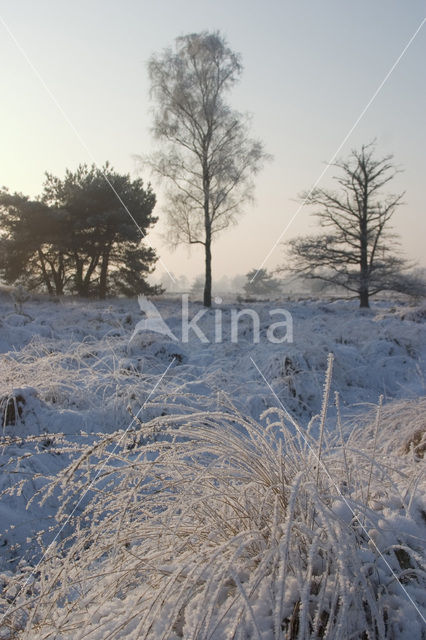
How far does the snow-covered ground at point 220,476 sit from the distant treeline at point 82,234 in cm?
1077

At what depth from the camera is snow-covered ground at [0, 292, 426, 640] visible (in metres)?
1.34

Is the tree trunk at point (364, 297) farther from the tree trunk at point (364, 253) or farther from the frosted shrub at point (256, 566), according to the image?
the frosted shrub at point (256, 566)

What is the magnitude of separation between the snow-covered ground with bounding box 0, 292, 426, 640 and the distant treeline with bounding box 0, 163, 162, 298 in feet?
35.3

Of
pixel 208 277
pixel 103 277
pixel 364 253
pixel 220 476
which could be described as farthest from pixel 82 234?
pixel 220 476

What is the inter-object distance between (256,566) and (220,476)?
355 millimetres

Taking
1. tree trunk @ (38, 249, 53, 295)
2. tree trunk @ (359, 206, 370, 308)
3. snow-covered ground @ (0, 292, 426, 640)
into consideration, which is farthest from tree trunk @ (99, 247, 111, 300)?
snow-covered ground @ (0, 292, 426, 640)

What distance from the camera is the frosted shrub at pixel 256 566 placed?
4.14ft

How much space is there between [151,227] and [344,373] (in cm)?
1583

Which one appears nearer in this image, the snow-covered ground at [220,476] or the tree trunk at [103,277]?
the snow-covered ground at [220,476]

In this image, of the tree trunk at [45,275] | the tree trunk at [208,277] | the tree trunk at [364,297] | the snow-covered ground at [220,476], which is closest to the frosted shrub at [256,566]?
the snow-covered ground at [220,476]

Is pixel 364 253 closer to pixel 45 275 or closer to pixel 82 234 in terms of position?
pixel 82 234

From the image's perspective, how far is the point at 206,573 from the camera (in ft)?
4.73

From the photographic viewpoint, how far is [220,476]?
1796 millimetres

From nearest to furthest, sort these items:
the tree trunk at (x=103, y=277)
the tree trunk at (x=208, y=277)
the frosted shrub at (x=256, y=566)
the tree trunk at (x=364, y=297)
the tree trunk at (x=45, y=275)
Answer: the frosted shrub at (x=256, y=566) → the tree trunk at (x=364, y=297) → the tree trunk at (x=208, y=277) → the tree trunk at (x=45, y=275) → the tree trunk at (x=103, y=277)
